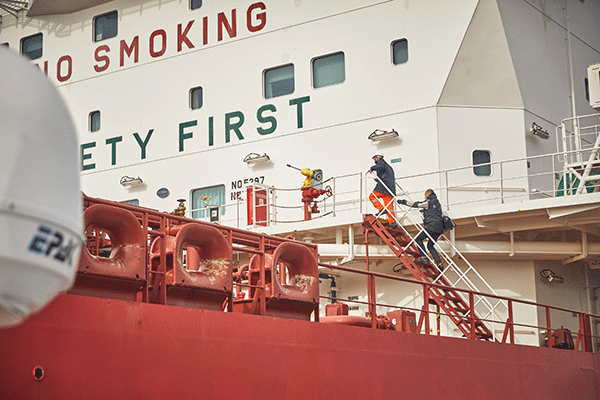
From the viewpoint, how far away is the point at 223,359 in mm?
7676

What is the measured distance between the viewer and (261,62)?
18.4 m

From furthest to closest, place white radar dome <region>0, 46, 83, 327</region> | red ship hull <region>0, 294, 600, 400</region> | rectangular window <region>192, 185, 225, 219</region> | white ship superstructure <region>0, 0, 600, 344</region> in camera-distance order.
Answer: rectangular window <region>192, 185, 225, 219</region> → white ship superstructure <region>0, 0, 600, 344</region> → red ship hull <region>0, 294, 600, 400</region> → white radar dome <region>0, 46, 83, 327</region>

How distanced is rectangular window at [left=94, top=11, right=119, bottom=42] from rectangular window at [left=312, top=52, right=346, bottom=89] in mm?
6731

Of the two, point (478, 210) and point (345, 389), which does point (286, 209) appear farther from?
point (345, 389)

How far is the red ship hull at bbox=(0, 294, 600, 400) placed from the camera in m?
6.19

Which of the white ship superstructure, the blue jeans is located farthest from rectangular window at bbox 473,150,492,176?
the blue jeans

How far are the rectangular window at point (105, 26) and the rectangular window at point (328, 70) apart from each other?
673cm

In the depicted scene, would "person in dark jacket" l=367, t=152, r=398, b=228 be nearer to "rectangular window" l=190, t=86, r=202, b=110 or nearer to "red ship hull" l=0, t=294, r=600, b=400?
"red ship hull" l=0, t=294, r=600, b=400

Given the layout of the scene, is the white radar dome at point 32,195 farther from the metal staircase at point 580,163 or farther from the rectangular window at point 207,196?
the rectangular window at point 207,196

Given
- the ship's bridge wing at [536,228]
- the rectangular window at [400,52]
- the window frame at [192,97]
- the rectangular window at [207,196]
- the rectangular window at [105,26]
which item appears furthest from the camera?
the rectangular window at [105,26]

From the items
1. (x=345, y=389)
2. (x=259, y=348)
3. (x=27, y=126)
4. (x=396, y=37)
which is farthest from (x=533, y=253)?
(x=27, y=126)

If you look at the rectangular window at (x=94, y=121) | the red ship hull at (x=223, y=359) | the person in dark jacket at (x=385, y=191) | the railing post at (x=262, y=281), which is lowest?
the red ship hull at (x=223, y=359)

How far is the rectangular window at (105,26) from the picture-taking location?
827 inches

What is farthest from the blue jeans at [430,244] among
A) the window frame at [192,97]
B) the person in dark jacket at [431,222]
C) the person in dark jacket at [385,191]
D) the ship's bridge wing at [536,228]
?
the window frame at [192,97]
